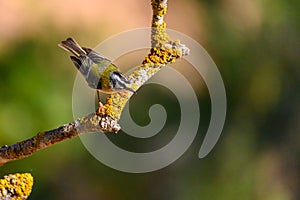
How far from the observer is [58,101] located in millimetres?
3084

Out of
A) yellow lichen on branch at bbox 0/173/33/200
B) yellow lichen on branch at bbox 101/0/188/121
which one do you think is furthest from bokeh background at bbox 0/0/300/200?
yellow lichen on branch at bbox 0/173/33/200

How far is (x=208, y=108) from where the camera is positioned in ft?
12.0

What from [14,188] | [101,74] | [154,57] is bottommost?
[14,188]

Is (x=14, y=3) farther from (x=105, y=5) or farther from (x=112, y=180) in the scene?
(x=112, y=180)

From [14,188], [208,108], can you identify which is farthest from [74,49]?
[208,108]

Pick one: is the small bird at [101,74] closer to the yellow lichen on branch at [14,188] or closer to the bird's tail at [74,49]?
the bird's tail at [74,49]

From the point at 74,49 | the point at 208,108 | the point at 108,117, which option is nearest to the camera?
the point at 108,117

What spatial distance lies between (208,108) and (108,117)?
2.51 m

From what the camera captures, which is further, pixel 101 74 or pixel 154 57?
pixel 154 57

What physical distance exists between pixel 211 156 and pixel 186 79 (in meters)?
0.76

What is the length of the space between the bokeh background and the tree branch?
1637 millimetres

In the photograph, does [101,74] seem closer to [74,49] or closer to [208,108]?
[74,49]

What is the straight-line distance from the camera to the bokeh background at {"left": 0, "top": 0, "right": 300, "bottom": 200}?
3.21 meters

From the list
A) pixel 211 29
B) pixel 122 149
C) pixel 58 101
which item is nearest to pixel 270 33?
pixel 211 29
